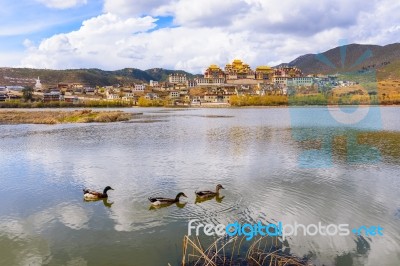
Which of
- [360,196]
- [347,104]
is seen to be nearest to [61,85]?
[347,104]

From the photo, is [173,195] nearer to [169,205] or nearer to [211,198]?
[169,205]

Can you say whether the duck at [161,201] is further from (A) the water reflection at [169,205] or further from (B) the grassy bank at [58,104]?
(B) the grassy bank at [58,104]

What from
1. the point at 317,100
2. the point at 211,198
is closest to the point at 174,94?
the point at 317,100

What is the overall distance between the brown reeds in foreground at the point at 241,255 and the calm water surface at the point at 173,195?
0.53m

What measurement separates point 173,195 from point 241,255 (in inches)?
248

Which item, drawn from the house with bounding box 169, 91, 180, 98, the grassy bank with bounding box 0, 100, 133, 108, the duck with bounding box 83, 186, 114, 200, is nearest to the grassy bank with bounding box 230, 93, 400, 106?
the house with bounding box 169, 91, 180, 98

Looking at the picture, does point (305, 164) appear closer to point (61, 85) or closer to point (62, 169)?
Answer: point (62, 169)

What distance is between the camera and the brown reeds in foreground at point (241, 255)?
8.25 meters

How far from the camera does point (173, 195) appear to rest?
50.0ft

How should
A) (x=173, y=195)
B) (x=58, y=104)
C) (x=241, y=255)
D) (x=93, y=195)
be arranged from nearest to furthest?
1. (x=241, y=255)
2. (x=93, y=195)
3. (x=173, y=195)
4. (x=58, y=104)

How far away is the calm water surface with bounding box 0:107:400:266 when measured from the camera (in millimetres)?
10070

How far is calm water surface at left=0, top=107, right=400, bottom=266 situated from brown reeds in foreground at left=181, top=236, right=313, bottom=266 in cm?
53

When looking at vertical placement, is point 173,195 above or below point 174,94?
below

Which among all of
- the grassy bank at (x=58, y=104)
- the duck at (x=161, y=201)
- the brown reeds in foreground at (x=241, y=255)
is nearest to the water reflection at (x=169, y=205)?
the duck at (x=161, y=201)
